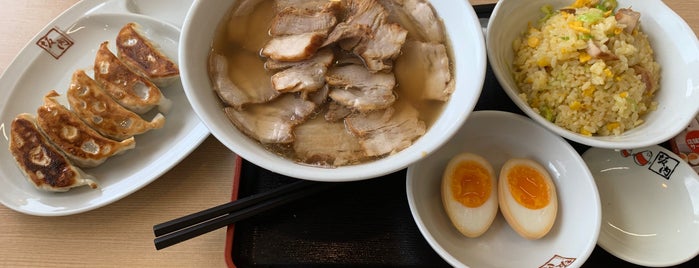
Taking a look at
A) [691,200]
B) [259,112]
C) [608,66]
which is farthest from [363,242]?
[691,200]

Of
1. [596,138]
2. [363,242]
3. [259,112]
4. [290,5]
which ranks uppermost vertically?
[290,5]

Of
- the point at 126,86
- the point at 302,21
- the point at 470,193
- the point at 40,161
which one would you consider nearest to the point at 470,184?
the point at 470,193

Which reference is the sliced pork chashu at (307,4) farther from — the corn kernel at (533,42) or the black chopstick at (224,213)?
the corn kernel at (533,42)

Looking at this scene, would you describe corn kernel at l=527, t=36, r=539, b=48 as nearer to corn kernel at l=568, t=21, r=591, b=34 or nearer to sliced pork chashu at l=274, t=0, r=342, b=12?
corn kernel at l=568, t=21, r=591, b=34

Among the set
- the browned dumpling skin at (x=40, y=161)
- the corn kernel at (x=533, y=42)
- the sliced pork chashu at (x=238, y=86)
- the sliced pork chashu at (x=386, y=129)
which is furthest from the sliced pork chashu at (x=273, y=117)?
the corn kernel at (x=533, y=42)

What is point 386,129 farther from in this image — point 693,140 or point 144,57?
point 693,140

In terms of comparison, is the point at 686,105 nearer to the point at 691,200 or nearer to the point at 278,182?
the point at 691,200

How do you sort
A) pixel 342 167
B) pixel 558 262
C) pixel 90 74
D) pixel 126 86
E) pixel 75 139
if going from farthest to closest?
pixel 90 74
pixel 126 86
pixel 75 139
pixel 558 262
pixel 342 167
